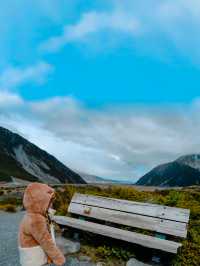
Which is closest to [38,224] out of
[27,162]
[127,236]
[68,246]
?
[127,236]

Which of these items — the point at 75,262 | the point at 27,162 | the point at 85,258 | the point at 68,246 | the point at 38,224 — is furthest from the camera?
the point at 27,162

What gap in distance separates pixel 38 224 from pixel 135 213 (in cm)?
417

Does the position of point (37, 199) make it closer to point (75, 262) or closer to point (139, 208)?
point (75, 262)

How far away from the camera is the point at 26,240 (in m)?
6.11

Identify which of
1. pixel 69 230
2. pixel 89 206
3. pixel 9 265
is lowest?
pixel 9 265

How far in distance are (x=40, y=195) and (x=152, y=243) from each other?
3.21 meters

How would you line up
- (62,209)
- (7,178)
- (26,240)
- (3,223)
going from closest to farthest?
(26,240) < (62,209) < (3,223) < (7,178)

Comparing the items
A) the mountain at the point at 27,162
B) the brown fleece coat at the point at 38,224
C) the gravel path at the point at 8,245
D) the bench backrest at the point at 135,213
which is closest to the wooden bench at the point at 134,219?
the bench backrest at the point at 135,213

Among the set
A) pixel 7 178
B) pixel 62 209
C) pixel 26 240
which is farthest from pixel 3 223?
pixel 7 178

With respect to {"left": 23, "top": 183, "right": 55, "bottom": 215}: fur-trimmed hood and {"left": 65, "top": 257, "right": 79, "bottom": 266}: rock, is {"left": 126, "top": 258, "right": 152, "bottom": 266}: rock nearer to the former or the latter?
{"left": 65, "top": 257, "right": 79, "bottom": 266}: rock

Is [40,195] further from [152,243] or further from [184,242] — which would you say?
[184,242]

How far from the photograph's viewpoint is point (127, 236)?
29.0ft

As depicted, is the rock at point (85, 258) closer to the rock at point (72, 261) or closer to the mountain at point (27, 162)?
the rock at point (72, 261)

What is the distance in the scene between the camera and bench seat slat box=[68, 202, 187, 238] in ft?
29.5
